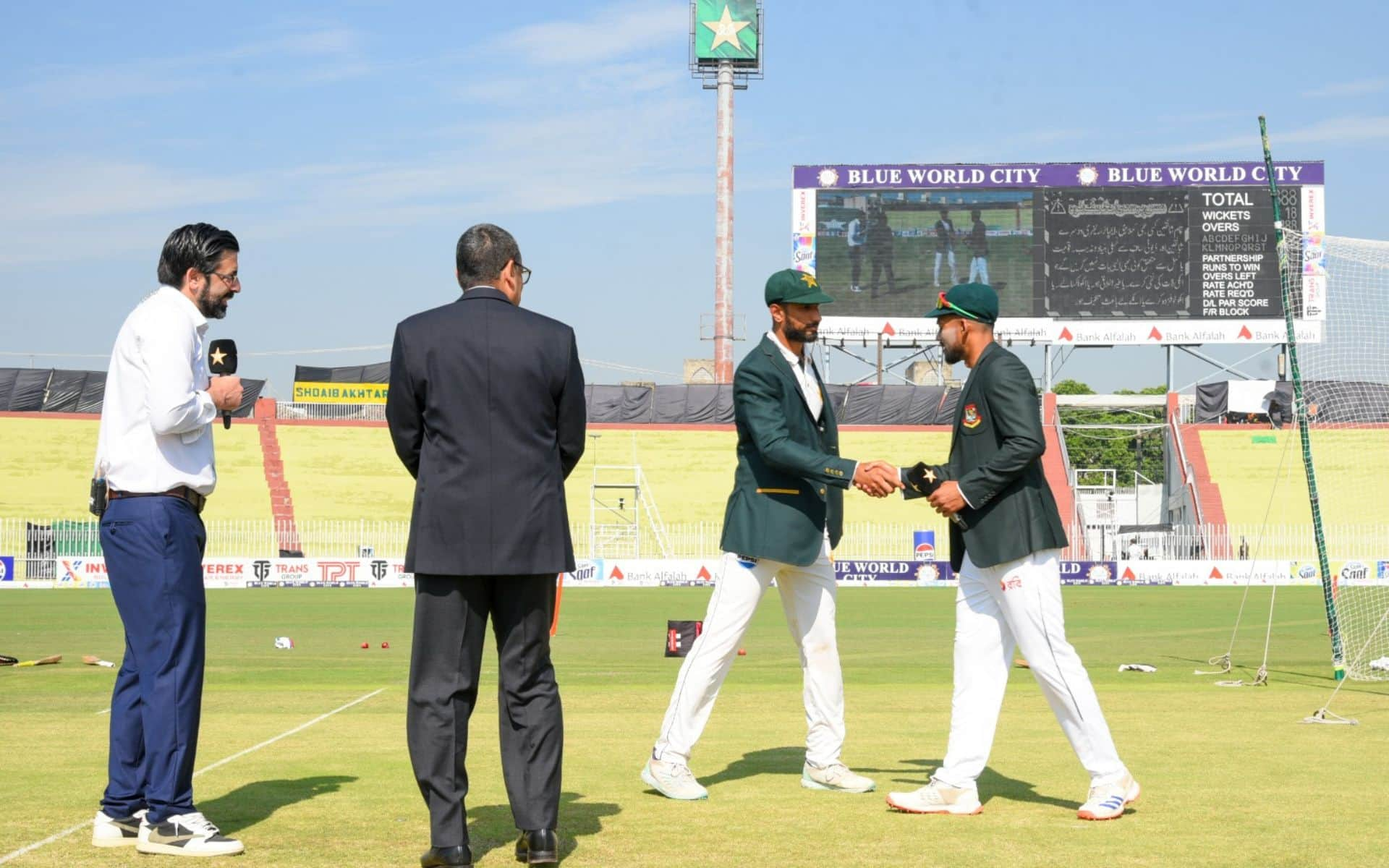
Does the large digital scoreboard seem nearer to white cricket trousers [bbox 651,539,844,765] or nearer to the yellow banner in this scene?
the yellow banner

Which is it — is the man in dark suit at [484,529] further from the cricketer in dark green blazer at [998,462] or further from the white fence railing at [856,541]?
the white fence railing at [856,541]

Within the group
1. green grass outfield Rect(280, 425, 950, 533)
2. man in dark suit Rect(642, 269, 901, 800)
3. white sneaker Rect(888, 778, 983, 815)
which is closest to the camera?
white sneaker Rect(888, 778, 983, 815)

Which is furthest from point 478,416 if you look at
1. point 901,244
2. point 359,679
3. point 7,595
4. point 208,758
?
point 901,244

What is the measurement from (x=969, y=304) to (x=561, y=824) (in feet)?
8.58

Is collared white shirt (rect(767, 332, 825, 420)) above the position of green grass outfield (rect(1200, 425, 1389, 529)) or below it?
above

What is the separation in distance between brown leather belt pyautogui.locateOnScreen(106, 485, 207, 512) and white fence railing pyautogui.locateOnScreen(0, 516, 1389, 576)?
88.5 ft

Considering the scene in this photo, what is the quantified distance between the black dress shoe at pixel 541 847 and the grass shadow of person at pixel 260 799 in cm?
118

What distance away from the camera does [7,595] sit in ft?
87.2

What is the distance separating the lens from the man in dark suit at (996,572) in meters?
5.73

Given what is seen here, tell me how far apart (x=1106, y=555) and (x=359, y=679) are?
2766 centimetres

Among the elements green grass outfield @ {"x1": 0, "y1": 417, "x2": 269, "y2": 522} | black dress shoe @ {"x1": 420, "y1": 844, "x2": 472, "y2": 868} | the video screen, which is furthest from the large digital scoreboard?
black dress shoe @ {"x1": 420, "y1": 844, "x2": 472, "y2": 868}

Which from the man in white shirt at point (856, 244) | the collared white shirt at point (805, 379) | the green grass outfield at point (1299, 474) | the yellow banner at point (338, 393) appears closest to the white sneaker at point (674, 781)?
the collared white shirt at point (805, 379)

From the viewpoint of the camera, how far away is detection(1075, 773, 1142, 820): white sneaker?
549 cm

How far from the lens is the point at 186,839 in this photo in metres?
4.89
